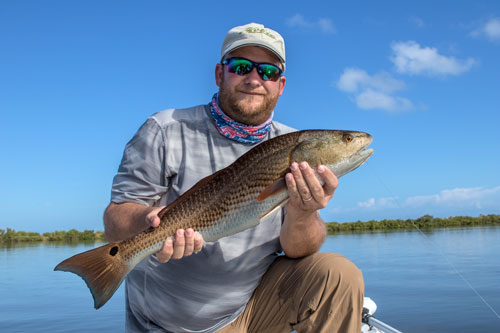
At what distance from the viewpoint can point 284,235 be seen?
404 cm

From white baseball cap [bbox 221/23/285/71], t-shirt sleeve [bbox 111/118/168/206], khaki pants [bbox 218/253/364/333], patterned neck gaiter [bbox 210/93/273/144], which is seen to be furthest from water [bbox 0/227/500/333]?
t-shirt sleeve [bbox 111/118/168/206]

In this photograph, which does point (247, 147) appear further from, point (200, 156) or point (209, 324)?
point (209, 324)

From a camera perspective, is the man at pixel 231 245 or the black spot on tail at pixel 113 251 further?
the man at pixel 231 245

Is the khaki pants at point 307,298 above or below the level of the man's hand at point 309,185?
A: below

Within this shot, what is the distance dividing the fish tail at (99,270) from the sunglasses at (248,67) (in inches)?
86.8

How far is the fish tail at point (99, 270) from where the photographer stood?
3.09 metres

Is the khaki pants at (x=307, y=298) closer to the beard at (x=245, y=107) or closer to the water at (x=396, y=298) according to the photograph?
the beard at (x=245, y=107)

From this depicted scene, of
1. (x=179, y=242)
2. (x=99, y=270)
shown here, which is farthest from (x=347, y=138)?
(x=99, y=270)

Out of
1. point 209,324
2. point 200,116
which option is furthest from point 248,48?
point 209,324

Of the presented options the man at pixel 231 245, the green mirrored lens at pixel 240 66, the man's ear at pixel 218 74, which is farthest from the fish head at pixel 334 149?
the man's ear at pixel 218 74

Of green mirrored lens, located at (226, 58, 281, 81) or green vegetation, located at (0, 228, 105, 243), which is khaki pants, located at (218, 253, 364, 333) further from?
green vegetation, located at (0, 228, 105, 243)

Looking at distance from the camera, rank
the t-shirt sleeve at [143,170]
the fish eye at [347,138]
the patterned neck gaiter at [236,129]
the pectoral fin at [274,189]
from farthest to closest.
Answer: the patterned neck gaiter at [236,129]
the t-shirt sleeve at [143,170]
the fish eye at [347,138]
the pectoral fin at [274,189]

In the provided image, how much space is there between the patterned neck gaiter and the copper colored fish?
0.93 meters

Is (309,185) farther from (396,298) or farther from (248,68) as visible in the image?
(396,298)
